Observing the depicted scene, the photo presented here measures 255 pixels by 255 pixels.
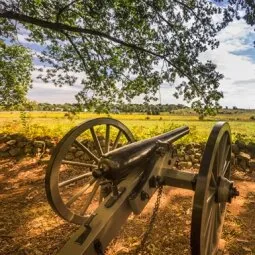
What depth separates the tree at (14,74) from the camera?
10.5 metres

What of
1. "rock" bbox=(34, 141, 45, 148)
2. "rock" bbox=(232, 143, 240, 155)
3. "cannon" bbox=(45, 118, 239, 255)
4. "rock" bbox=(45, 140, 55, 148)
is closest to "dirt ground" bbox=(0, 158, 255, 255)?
"cannon" bbox=(45, 118, 239, 255)

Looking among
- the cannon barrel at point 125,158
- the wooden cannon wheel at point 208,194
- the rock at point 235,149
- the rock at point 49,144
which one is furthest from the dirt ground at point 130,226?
the rock at point 49,144

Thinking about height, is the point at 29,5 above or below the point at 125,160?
above

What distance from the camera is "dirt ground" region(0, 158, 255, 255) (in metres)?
4.24

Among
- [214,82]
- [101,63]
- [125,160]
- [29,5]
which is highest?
[29,5]

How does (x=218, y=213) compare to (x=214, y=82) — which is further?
(x=214, y=82)

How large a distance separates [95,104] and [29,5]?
3.57 m

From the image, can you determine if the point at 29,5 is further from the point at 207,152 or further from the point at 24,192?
the point at 207,152

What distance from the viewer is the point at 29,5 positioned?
8094 millimetres

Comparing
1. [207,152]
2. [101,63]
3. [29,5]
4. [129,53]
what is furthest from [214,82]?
[207,152]

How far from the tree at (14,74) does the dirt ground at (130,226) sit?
15.2ft

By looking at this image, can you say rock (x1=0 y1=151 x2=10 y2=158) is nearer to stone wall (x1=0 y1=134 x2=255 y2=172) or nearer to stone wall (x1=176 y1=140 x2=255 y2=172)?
stone wall (x1=0 y1=134 x2=255 y2=172)

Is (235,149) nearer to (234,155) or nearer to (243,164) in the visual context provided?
(234,155)

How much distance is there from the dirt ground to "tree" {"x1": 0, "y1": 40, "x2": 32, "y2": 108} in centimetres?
463
